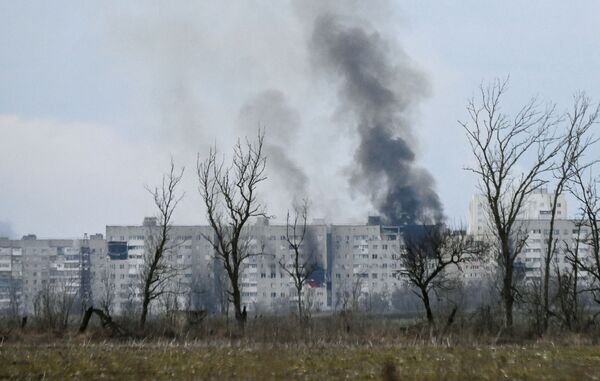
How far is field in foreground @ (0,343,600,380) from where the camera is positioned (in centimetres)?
1474

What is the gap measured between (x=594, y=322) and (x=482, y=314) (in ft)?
15.9

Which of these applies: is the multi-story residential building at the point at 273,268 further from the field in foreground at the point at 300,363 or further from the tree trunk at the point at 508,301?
the field in foreground at the point at 300,363

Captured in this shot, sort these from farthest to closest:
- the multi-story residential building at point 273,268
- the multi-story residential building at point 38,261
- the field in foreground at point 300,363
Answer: the multi-story residential building at point 38,261, the multi-story residential building at point 273,268, the field in foreground at point 300,363

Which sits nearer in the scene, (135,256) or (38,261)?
(135,256)

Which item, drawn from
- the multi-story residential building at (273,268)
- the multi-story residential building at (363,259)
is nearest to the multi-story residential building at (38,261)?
the multi-story residential building at (273,268)

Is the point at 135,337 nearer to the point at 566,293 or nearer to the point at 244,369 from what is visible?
the point at 244,369

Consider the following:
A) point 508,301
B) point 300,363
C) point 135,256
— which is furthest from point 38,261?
point 300,363

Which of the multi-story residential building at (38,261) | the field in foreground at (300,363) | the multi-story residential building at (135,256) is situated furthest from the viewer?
the multi-story residential building at (38,261)

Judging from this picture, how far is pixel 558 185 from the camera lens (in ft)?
122

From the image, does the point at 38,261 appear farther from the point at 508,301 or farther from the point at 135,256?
the point at 508,301

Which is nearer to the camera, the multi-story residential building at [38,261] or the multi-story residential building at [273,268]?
the multi-story residential building at [273,268]

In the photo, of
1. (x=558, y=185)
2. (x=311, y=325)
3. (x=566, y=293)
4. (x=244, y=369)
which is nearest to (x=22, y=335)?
(x=311, y=325)

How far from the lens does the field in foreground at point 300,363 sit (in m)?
14.7

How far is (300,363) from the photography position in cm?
1692
